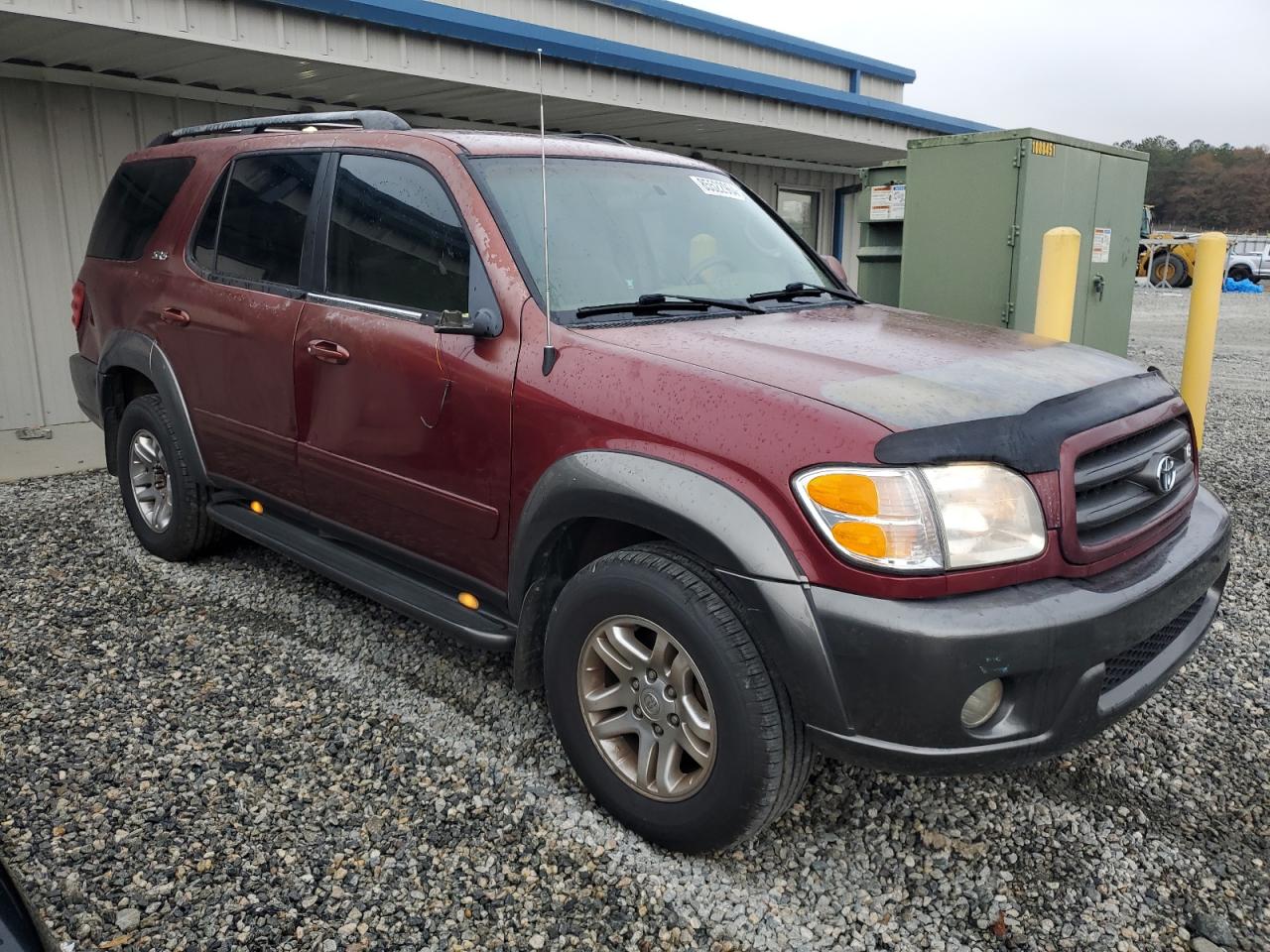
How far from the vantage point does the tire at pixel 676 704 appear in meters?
2.29

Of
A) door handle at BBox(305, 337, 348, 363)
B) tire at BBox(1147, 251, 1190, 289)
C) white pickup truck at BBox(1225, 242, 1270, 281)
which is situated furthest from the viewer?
white pickup truck at BBox(1225, 242, 1270, 281)

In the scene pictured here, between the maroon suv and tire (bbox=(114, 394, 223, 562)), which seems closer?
the maroon suv

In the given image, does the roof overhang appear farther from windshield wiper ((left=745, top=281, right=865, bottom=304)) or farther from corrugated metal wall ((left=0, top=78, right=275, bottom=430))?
windshield wiper ((left=745, top=281, right=865, bottom=304))

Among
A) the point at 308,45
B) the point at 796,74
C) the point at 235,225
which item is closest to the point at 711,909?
the point at 235,225

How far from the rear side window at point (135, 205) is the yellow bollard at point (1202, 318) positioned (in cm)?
555

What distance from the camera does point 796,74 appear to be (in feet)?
51.7

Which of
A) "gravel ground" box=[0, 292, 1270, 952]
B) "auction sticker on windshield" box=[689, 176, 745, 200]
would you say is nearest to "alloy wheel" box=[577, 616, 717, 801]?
"gravel ground" box=[0, 292, 1270, 952]

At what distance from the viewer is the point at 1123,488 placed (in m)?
2.52

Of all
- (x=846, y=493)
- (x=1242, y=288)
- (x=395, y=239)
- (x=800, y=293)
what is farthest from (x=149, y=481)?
(x=1242, y=288)

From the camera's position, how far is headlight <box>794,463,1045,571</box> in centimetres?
215

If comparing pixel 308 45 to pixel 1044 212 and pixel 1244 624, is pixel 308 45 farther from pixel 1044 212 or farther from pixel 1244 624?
pixel 1244 624

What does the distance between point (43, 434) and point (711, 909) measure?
22.9ft

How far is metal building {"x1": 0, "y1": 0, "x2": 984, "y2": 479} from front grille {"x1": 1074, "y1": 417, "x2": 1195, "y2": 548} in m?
5.69

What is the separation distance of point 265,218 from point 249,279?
0.83ft
